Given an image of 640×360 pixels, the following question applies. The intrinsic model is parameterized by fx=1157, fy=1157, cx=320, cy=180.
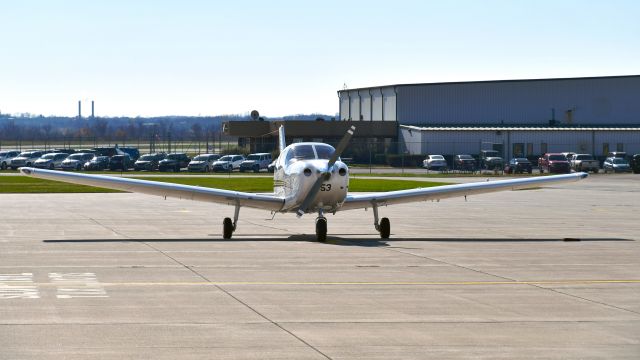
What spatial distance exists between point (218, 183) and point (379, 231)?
36.8 m

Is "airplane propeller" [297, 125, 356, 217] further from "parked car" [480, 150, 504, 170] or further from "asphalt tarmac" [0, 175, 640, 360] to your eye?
"parked car" [480, 150, 504, 170]

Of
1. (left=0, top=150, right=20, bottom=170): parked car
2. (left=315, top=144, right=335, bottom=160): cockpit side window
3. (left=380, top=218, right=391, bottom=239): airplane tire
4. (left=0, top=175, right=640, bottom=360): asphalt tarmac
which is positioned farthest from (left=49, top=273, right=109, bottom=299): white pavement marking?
(left=0, top=150, right=20, bottom=170): parked car

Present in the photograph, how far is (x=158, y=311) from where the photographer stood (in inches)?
569

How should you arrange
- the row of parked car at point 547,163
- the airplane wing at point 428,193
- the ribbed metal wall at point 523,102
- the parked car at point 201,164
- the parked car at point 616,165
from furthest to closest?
the ribbed metal wall at point 523,102
the parked car at point 201,164
the parked car at point 616,165
the row of parked car at point 547,163
the airplane wing at point 428,193

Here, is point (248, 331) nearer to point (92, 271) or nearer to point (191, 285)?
point (191, 285)

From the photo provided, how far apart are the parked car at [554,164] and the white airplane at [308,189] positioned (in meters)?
57.9

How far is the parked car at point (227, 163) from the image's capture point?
300ft

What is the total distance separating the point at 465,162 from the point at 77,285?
74.8 meters

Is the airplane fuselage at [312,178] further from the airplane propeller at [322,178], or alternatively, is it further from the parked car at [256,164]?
the parked car at [256,164]

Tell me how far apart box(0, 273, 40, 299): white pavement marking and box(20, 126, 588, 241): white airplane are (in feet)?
27.7

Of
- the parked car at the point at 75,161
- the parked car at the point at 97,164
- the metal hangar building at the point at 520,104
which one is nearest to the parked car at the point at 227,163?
the parked car at the point at 97,164

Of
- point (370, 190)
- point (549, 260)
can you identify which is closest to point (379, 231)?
point (549, 260)

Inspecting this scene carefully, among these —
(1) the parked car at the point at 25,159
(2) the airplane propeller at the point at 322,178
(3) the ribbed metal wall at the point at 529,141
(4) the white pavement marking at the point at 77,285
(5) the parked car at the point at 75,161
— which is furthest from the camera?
(1) the parked car at the point at 25,159

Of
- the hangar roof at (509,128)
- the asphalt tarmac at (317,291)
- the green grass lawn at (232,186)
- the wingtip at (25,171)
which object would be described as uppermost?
the hangar roof at (509,128)
